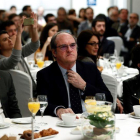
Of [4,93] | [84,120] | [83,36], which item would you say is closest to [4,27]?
[83,36]

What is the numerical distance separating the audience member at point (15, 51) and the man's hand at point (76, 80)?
3.85ft

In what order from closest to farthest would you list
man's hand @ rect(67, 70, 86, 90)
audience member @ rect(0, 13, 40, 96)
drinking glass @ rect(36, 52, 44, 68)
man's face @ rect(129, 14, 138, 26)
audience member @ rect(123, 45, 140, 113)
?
1. man's hand @ rect(67, 70, 86, 90)
2. audience member @ rect(123, 45, 140, 113)
3. audience member @ rect(0, 13, 40, 96)
4. drinking glass @ rect(36, 52, 44, 68)
5. man's face @ rect(129, 14, 138, 26)

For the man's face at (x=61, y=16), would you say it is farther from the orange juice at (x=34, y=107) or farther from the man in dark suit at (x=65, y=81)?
the orange juice at (x=34, y=107)

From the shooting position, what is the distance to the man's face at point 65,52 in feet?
11.0

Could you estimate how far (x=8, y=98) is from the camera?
3486mm

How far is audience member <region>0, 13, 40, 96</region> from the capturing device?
14.3 feet

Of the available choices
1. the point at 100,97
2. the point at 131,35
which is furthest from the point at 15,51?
the point at 131,35

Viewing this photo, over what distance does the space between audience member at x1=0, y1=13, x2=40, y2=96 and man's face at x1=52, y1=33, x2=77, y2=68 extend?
0.97 m

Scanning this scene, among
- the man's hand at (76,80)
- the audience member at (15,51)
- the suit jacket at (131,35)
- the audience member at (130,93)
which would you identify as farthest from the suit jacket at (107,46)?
the man's hand at (76,80)

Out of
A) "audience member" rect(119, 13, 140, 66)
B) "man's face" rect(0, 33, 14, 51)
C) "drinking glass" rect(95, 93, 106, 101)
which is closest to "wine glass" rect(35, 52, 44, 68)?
"man's face" rect(0, 33, 14, 51)

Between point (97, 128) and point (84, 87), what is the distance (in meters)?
1.11

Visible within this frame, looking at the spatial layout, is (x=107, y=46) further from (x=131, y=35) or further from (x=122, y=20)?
(x=122, y=20)

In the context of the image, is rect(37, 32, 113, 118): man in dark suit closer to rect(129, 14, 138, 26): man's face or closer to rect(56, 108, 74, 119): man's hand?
rect(56, 108, 74, 119): man's hand

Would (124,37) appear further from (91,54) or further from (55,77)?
(55,77)
